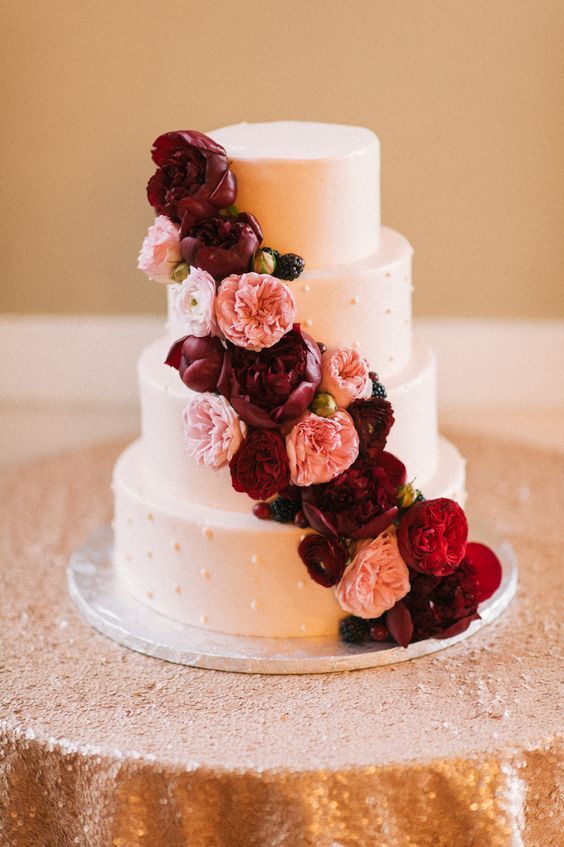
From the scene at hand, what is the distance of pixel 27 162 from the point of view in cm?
297

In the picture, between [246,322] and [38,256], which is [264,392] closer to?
[246,322]

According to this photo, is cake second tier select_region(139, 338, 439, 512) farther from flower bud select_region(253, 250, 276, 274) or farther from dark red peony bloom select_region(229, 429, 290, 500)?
flower bud select_region(253, 250, 276, 274)

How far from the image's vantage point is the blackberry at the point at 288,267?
1.79 meters

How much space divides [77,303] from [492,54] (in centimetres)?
128

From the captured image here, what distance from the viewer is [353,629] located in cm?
190

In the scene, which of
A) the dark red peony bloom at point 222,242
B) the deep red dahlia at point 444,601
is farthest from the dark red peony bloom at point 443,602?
the dark red peony bloom at point 222,242

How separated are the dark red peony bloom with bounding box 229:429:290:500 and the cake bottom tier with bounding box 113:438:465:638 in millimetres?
103

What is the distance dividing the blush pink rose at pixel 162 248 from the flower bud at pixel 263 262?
133mm

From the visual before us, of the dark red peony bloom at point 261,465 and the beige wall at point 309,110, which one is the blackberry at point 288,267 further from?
the beige wall at point 309,110

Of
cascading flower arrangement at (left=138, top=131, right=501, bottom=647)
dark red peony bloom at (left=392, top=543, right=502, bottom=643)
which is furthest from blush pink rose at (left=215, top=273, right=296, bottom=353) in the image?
dark red peony bloom at (left=392, top=543, right=502, bottom=643)

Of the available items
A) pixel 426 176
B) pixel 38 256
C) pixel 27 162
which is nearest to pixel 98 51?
pixel 27 162

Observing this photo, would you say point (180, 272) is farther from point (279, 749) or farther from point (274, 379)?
point (279, 749)

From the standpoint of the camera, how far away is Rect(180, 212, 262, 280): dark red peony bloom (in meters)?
1.75

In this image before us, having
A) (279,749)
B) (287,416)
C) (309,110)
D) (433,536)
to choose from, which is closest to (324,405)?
(287,416)
